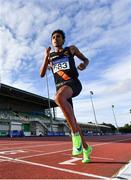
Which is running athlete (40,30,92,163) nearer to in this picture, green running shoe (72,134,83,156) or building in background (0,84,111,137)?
green running shoe (72,134,83,156)

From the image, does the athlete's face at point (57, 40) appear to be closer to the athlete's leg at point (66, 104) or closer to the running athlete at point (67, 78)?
the running athlete at point (67, 78)

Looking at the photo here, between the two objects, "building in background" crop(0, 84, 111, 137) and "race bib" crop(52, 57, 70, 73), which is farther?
"building in background" crop(0, 84, 111, 137)

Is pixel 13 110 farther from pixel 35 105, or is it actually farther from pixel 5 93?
pixel 35 105

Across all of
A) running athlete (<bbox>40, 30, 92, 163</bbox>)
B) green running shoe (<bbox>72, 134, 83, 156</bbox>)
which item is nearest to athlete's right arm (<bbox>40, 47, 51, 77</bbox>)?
running athlete (<bbox>40, 30, 92, 163</bbox>)

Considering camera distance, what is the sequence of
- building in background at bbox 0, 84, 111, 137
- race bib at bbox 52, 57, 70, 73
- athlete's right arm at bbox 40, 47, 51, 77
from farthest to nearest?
building in background at bbox 0, 84, 111, 137
athlete's right arm at bbox 40, 47, 51, 77
race bib at bbox 52, 57, 70, 73

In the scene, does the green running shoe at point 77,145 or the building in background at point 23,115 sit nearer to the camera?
the green running shoe at point 77,145

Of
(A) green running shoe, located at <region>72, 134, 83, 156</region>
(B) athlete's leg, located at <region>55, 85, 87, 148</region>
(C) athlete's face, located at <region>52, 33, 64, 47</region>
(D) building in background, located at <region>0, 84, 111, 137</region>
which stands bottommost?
(A) green running shoe, located at <region>72, 134, 83, 156</region>

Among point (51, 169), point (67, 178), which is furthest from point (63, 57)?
point (67, 178)

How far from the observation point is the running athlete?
390 centimetres

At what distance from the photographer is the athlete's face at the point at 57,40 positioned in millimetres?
4140

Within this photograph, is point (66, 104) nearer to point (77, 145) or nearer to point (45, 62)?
point (77, 145)

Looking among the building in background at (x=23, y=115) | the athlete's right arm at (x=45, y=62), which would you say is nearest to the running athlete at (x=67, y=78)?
the athlete's right arm at (x=45, y=62)

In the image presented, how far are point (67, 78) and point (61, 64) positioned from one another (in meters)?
0.25

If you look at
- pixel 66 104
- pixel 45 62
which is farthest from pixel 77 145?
pixel 45 62
